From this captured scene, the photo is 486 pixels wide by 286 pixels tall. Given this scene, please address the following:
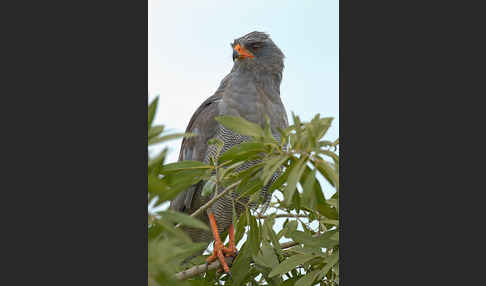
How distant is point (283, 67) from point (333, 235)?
1655 mm

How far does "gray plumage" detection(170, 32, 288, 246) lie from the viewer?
3.59 metres

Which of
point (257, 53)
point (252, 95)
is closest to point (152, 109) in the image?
point (252, 95)

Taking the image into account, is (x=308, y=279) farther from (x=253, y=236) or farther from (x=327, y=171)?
(x=327, y=171)

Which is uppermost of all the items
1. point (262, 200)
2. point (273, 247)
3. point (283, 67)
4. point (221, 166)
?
point (283, 67)

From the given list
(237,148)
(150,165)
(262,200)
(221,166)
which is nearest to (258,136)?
(237,148)

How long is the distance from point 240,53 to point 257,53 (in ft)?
0.60

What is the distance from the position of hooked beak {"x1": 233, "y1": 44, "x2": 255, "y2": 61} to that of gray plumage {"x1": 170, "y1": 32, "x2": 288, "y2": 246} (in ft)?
0.09

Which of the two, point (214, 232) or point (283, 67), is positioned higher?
point (283, 67)

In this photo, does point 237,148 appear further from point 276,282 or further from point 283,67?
point 283,67

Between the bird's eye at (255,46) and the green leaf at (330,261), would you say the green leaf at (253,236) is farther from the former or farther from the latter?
the bird's eye at (255,46)

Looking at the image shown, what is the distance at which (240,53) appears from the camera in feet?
12.5
